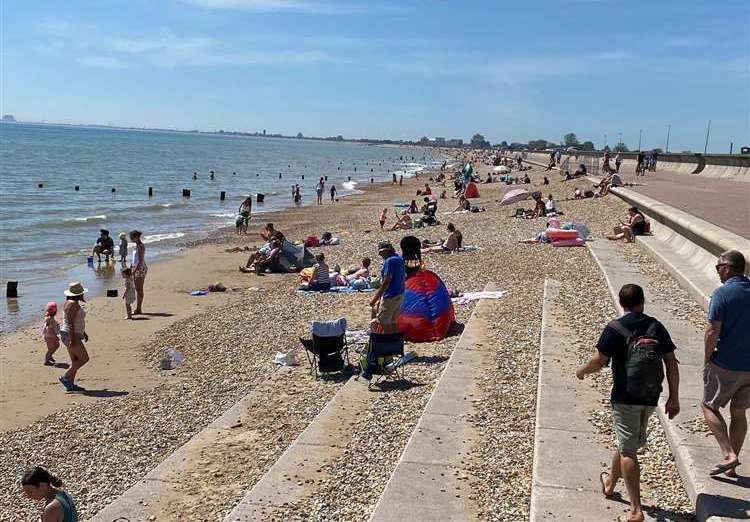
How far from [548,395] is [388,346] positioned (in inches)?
91.4

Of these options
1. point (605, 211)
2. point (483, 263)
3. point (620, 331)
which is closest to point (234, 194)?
point (605, 211)

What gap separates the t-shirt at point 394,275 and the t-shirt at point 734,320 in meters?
4.47

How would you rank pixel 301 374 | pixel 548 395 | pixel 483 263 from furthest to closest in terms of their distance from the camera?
pixel 483 263
pixel 301 374
pixel 548 395

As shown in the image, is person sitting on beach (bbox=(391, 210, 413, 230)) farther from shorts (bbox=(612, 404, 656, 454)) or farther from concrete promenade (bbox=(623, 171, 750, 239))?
shorts (bbox=(612, 404, 656, 454))

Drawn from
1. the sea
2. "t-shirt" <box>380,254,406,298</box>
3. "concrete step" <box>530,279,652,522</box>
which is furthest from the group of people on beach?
"concrete step" <box>530,279,652,522</box>

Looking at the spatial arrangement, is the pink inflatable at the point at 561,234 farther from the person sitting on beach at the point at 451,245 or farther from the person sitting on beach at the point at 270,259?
the person sitting on beach at the point at 270,259

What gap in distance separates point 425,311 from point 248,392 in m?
2.72

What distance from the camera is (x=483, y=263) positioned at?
53.8 ft

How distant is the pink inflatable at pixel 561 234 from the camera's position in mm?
17250

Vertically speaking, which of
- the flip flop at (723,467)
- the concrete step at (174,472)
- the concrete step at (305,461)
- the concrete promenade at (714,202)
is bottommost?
the concrete step at (174,472)

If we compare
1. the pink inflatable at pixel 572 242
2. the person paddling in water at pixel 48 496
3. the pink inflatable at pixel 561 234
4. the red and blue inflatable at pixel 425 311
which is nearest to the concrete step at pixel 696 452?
the red and blue inflatable at pixel 425 311

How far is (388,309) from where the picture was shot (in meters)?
8.89

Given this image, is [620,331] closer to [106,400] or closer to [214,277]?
[106,400]

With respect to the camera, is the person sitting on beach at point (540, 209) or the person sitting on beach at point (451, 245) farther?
the person sitting on beach at point (540, 209)
